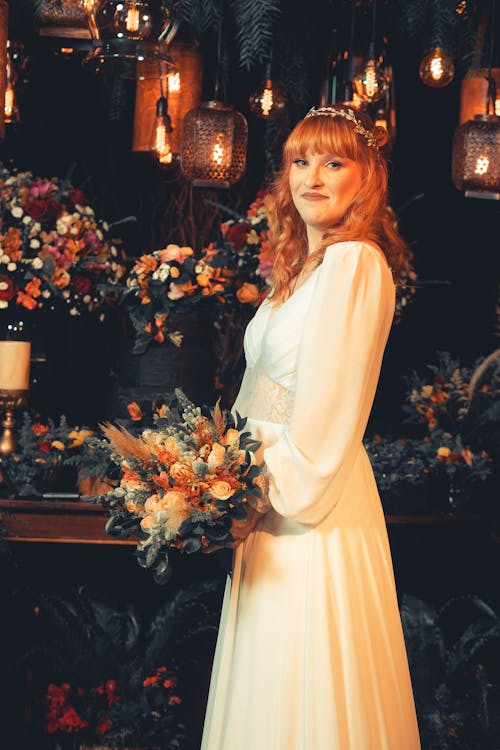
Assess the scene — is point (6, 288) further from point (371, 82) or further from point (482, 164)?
point (482, 164)

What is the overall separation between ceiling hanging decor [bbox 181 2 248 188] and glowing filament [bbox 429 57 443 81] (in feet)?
2.17

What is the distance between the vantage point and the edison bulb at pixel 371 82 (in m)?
3.41

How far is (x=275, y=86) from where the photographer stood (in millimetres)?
3580

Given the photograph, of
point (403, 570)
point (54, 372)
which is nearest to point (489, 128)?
point (403, 570)

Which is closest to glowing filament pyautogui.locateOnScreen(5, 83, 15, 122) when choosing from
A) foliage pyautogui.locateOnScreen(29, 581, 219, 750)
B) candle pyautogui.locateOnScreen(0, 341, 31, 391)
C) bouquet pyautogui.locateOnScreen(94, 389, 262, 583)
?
candle pyautogui.locateOnScreen(0, 341, 31, 391)

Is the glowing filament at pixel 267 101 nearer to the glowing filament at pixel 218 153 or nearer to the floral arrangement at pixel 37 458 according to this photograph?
the glowing filament at pixel 218 153

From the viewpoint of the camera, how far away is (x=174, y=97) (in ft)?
12.7

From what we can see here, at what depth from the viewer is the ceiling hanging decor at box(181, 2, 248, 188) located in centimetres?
348

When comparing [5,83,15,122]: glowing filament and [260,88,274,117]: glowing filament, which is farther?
[260,88,274,117]: glowing filament

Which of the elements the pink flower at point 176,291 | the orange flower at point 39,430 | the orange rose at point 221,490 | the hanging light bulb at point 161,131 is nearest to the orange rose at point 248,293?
the pink flower at point 176,291

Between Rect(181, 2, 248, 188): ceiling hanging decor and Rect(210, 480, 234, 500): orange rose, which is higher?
Rect(181, 2, 248, 188): ceiling hanging decor

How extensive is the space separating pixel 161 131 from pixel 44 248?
60 cm

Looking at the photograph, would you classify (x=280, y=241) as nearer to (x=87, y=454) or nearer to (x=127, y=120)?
(x=87, y=454)

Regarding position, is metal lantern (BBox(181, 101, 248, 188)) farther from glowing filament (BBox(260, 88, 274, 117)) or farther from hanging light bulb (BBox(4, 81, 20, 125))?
hanging light bulb (BBox(4, 81, 20, 125))
